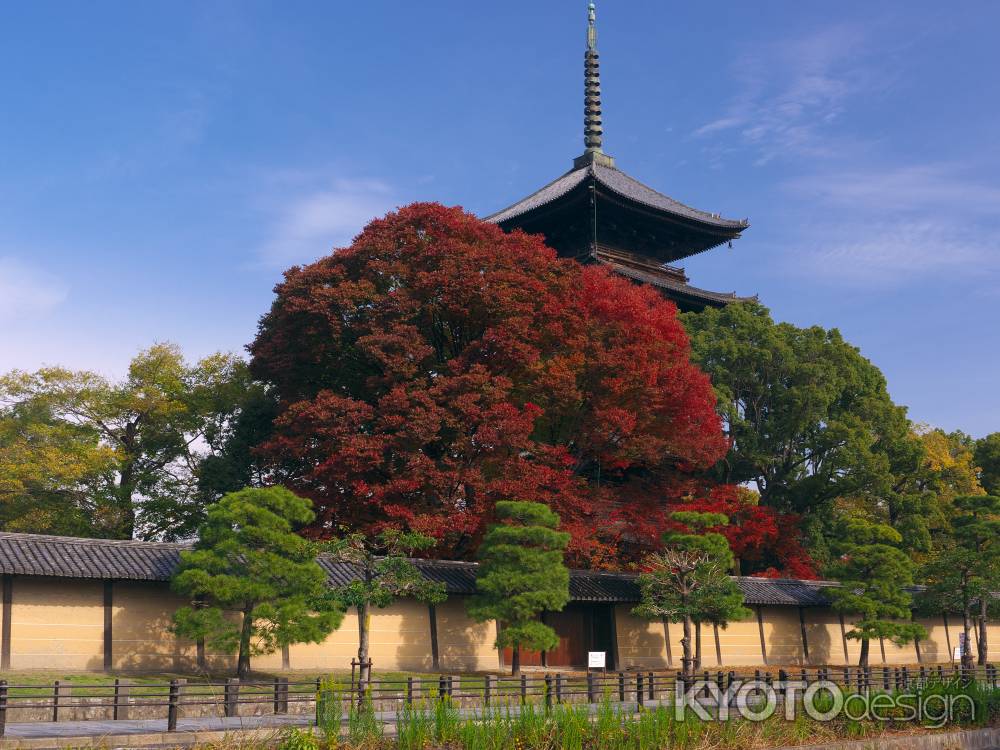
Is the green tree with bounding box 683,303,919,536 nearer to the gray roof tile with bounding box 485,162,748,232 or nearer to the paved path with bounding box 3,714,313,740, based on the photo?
the gray roof tile with bounding box 485,162,748,232

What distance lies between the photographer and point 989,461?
1981 inches

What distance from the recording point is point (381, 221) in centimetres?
3575

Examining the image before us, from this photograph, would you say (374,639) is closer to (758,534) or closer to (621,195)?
(758,534)

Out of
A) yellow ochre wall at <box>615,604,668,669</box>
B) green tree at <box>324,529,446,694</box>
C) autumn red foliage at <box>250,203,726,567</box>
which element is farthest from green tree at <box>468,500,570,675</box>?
yellow ochre wall at <box>615,604,668,669</box>

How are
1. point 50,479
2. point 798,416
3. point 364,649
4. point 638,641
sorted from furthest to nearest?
point 798,416 < point 50,479 < point 638,641 < point 364,649

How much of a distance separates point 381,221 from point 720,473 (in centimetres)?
1751

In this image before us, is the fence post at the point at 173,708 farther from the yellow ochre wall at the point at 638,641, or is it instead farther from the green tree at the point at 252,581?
the yellow ochre wall at the point at 638,641

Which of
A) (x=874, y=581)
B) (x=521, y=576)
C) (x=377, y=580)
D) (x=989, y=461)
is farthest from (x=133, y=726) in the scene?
(x=989, y=461)

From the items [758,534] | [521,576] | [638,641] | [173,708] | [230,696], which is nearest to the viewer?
[173,708]

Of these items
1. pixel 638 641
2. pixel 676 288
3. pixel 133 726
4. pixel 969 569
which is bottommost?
pixel 133 726

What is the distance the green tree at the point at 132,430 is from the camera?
1453 inches

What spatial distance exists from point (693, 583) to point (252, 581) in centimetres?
1315

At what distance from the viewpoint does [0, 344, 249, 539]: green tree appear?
36.9 metres

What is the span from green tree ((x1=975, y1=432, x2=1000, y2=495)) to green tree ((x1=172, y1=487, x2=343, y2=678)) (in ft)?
124
